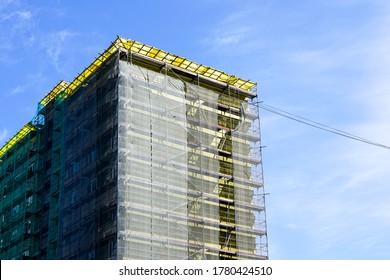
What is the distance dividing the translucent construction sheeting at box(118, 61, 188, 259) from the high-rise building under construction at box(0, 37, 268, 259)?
9 centimetres

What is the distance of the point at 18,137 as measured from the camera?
67.9 metres

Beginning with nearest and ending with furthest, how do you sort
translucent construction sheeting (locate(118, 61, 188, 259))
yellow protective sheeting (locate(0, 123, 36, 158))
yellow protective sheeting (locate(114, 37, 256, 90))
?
1. translucent construction sheeting (locate(118, 61, 188, 259))
2. yellow protective sheeting (locate(114, 37, 256, 90))
3. yellow protective sheeting (locate(0, 123, 36, 158))

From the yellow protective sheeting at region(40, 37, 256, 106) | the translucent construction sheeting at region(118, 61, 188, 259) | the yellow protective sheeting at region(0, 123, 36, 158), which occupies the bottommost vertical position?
the translucent construction sheeting at region(118, 61, 188, 259)

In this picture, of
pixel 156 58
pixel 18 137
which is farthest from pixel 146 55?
pixel 18 137

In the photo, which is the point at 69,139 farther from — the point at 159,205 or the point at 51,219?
the point at 159,205

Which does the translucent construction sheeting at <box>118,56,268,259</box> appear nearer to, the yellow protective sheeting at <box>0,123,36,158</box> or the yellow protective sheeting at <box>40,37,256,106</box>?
the yellow protective sheeting at <box>40,37,256,106</box>

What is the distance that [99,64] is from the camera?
5616 centimetres

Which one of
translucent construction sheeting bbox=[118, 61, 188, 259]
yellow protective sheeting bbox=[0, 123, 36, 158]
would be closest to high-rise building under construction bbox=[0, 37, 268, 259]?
translucent construction sheeting bbox=[118, 61, 188, 259]

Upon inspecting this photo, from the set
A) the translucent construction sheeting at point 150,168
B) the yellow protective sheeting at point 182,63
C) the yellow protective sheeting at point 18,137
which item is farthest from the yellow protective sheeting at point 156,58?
the yellow protective sheeting at point 18,137

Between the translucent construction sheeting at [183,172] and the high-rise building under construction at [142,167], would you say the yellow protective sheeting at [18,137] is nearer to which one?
the high-rise building under construction at [142,167]

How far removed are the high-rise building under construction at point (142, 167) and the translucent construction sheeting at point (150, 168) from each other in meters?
0.09

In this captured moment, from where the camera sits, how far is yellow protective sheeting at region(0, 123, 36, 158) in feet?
214
